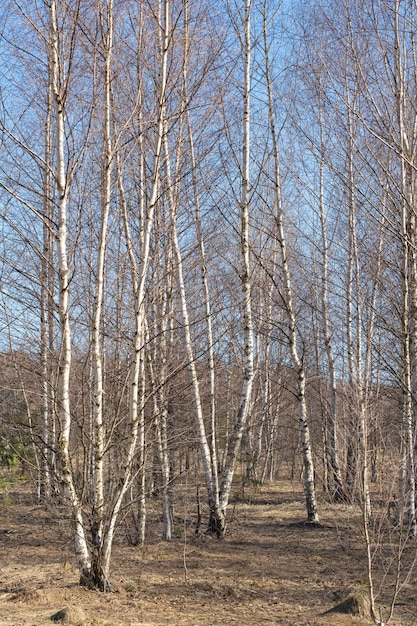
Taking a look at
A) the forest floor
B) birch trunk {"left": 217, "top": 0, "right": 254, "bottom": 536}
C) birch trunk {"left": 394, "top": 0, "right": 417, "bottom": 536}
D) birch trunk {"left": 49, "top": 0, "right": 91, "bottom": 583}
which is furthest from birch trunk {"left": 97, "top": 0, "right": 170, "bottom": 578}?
birch trunk {"left": 217, "top": 0, "right": 254, "bottom": 536}

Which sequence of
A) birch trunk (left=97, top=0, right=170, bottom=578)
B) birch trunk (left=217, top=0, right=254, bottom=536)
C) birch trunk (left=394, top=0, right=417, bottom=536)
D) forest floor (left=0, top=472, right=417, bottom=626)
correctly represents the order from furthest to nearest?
1. birch trunk (left=217, top=0, right=254, bottom=536)
2. birch trunk (left=97, top=0, right=170, bottom=578)
3. forest floor (left=0, top=472, right=417, bottom=626)
4. birch trunk (left=394, top=0, right=417, bottom=536)

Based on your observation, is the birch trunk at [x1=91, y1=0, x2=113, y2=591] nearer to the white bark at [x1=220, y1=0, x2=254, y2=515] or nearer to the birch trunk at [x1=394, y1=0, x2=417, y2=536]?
the birch trunk at [x1=394, y1=0, x2=417, y2=536]

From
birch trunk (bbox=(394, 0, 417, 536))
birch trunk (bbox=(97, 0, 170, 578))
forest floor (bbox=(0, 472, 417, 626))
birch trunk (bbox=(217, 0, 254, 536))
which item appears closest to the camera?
birch trunk (bbox=(394, 0, 417, 536))

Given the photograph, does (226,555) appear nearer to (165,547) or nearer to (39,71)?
(165,547)

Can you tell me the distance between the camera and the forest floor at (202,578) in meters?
5.23

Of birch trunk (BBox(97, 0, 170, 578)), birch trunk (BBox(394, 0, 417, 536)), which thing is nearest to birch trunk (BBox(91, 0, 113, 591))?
birch trunk (BBox(97, 0, 170, 578))

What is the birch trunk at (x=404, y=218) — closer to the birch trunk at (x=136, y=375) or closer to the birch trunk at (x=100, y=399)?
the birch trunk at (x=136, y=375)

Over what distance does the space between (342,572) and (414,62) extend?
5.61 m

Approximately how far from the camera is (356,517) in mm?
4641

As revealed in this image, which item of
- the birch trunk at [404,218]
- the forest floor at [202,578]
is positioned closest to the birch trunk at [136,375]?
the forest floor at [202,578]

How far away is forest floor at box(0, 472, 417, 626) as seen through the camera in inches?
206

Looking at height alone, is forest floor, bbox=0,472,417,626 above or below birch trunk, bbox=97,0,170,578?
below

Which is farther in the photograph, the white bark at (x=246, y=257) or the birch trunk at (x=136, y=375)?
the white bark at (x=246, y=257)

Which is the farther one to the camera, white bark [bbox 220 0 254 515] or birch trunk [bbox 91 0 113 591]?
white bark [bbox 220 0 254 515]
